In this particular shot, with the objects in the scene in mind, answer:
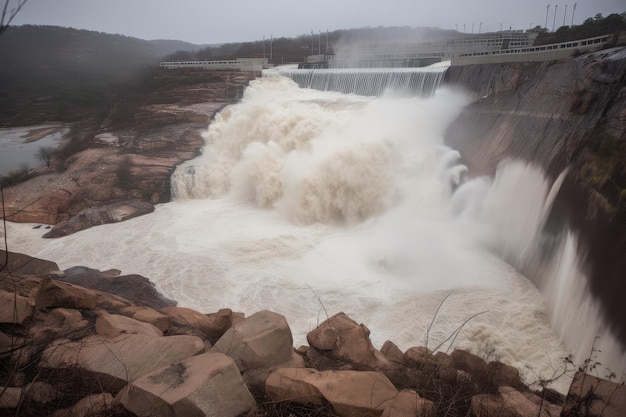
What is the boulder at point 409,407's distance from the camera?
3.28 meters

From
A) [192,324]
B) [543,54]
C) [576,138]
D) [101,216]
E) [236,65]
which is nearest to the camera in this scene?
[192,324]

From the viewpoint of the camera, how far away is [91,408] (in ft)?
10.6

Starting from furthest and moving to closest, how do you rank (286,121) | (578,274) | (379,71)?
1. (379,71)
2. (286,121)
3. (578,274)

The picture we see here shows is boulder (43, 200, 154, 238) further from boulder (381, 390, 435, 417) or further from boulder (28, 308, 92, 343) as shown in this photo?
boulder (381, 390, 435, 417)

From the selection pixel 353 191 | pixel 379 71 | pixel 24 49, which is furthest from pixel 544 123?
pixel 24 49

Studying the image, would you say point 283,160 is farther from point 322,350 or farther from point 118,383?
point 118,383

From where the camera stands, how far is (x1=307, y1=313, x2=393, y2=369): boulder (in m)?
4.86

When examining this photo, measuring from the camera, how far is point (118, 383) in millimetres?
3713

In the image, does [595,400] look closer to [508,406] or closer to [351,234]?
[508,406]

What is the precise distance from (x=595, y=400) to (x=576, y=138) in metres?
8.06

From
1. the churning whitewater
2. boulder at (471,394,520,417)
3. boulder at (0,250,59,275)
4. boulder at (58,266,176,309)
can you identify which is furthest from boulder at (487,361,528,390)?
boulder at (0,250,59,275)

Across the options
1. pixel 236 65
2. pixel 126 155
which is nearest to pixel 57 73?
pixel 236 65

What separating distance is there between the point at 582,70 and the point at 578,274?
576 centimetres

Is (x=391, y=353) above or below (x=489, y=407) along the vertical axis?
below
